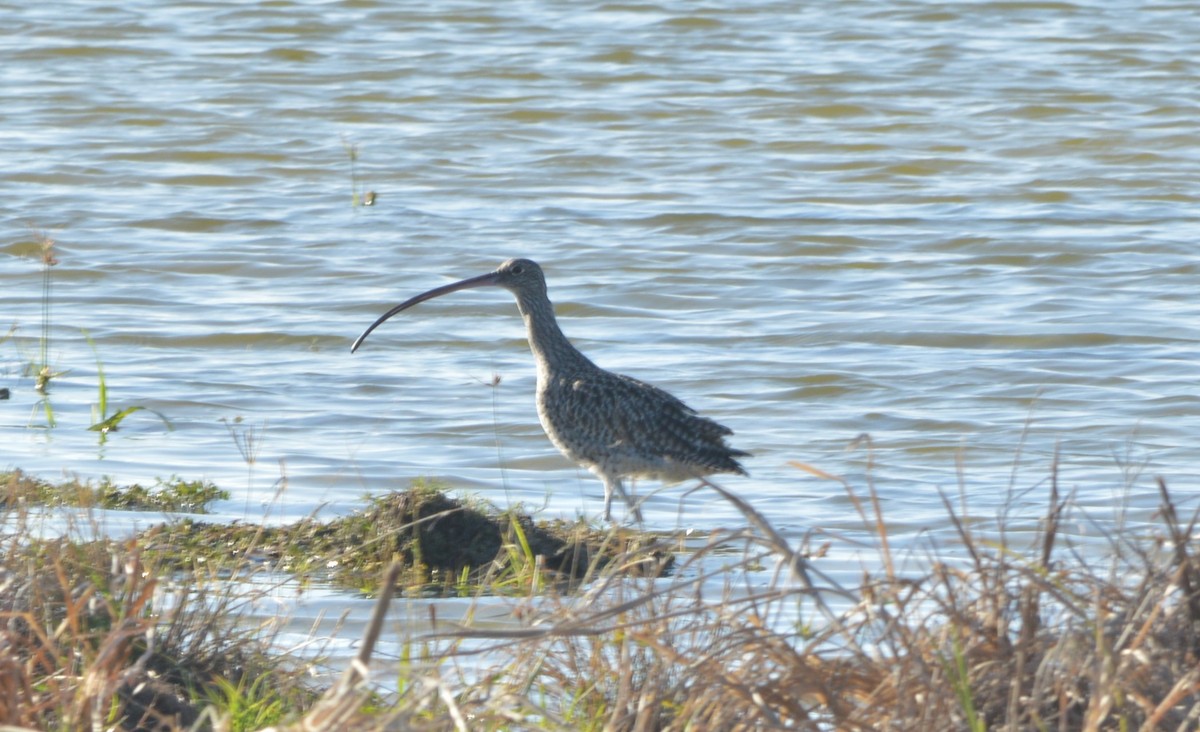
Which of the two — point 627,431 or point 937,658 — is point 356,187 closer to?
point 627,431

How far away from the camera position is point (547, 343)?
823 cm

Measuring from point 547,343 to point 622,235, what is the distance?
16.9 ft

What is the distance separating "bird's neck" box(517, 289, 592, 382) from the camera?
8.09 m

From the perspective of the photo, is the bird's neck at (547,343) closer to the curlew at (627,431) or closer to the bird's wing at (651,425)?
the curlew at (627,431)

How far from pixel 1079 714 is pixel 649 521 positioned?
3791 millimetres

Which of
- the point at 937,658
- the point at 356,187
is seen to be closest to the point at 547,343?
the point at 937,658

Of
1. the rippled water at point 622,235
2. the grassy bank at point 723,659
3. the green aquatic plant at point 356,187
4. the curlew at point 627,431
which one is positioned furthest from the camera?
the green aquatic plant at point 356,187

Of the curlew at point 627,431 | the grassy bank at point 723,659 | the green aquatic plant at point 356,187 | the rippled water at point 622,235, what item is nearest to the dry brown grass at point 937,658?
the grassy bank at point 723,659

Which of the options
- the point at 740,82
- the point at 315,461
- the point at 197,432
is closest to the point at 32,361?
the point at 197,432

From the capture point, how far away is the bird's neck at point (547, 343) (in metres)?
8.09

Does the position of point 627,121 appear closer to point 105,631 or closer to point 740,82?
point 740,82

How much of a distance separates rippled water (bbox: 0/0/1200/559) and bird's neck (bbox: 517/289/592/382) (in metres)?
0.49

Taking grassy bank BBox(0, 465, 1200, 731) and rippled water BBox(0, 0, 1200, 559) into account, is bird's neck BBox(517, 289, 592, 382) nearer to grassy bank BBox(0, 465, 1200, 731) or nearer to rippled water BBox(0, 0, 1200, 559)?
rippled water BBox(0, 0, 1200, 559)

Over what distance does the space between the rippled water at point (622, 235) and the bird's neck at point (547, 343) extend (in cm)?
49
